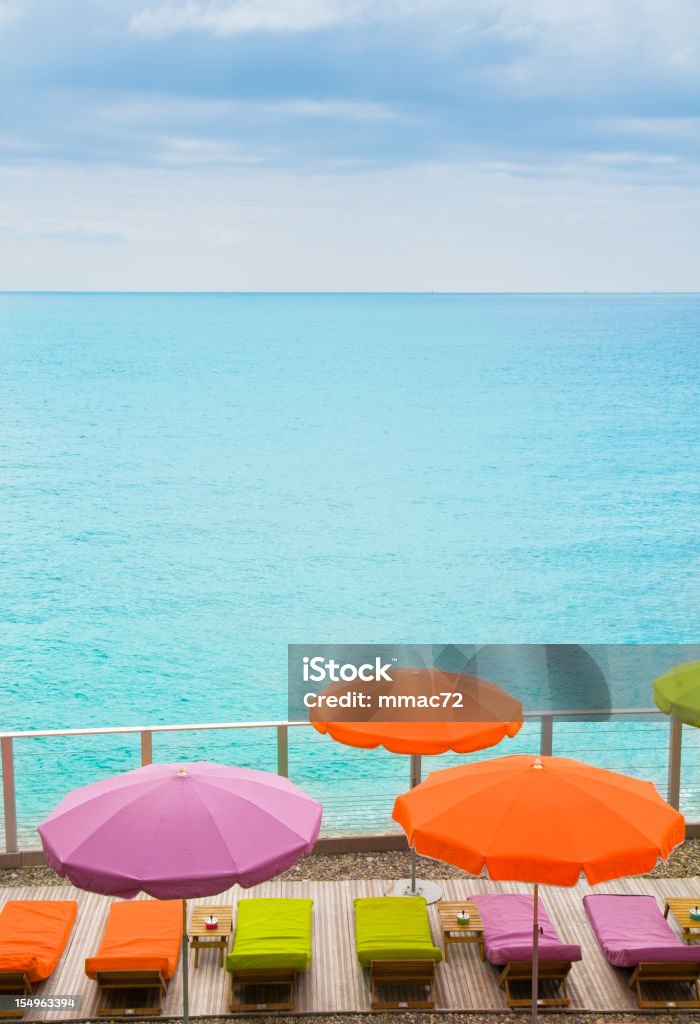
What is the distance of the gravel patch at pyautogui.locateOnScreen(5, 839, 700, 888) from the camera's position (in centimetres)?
1098

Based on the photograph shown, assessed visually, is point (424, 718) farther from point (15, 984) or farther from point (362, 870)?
point (15, 984)

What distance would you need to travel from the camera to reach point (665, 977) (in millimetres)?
8906

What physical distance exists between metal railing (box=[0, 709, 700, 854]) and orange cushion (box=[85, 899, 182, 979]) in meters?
1.81

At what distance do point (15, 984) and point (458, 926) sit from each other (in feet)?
11.5

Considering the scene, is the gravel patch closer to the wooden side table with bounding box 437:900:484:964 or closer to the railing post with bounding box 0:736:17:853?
the railing post with bounding box 0:736:17:853

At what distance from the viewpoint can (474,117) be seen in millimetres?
182000

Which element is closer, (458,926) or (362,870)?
(458,926)

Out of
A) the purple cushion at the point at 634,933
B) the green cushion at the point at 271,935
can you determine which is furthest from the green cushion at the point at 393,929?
the purple cushion at the point at 634,933

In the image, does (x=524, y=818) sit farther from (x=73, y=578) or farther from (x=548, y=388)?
(x=548, y=388)

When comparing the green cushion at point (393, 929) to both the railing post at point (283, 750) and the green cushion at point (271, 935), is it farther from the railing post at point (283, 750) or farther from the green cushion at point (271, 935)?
the railing post at point (283, 750)

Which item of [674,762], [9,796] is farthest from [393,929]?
[9,796]

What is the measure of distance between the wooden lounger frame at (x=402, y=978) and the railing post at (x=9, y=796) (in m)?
4.11

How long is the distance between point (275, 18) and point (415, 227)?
41940 millimetres

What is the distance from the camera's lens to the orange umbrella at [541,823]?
7.34m
